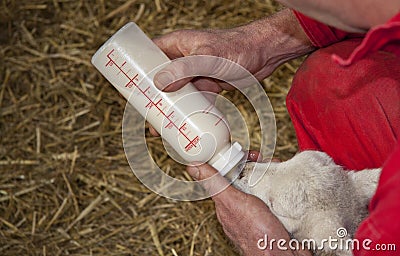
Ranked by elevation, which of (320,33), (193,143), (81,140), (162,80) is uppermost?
(162,80)

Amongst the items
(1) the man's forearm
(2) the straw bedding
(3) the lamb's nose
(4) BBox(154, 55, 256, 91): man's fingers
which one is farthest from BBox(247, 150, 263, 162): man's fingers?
(2) the straw bedding

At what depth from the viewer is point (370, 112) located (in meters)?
1.24

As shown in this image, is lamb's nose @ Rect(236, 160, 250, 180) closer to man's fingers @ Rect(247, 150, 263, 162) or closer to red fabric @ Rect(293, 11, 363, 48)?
man's fingers @ Rect(247, 150, 263, 162)

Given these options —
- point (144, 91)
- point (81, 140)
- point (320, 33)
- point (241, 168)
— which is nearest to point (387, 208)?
point (241, 168)

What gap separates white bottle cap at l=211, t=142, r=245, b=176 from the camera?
119 centimetres

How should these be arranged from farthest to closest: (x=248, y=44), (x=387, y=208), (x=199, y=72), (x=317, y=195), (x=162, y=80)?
(x=248, y=44)
(x=199, y=72)
(x=162, y=80)
(x=317, y=195)
(x=387, y=208)

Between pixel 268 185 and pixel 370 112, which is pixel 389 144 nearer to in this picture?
pixel 370 112

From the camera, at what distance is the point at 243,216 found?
48.5 inches

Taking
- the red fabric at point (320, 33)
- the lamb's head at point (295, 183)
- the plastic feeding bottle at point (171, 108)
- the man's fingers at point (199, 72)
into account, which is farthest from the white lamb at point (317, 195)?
the red fabric at point (320, 33)

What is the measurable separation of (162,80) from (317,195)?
0.33 meters

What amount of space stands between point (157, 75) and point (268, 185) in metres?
0.27

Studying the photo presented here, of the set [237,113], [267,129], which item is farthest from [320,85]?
[237,113]

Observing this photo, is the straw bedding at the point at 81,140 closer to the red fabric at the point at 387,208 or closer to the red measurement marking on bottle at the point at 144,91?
the red measurement marking on bottle at the point at 144,91

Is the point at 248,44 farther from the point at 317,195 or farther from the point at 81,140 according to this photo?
the point at 81,140
